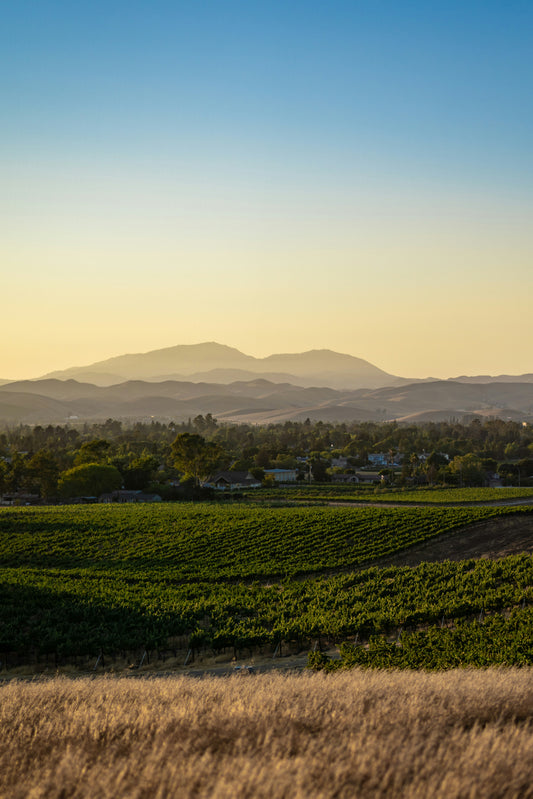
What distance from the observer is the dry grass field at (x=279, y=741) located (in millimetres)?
8125

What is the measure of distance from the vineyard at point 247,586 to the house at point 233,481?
49196mm

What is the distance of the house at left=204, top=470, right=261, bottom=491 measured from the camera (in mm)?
117812

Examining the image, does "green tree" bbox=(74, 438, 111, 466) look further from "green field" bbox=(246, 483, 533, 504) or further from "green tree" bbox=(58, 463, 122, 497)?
"green field" bbox=(246, 483, 533, 504)

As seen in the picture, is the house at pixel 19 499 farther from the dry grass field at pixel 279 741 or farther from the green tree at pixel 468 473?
the dry grass field at pixel 279 741

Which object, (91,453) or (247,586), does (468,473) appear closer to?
(91,453)

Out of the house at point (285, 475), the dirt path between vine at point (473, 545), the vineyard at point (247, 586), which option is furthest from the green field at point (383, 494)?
the dirt path between vine at point (473, 545)

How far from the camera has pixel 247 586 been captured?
131 feet

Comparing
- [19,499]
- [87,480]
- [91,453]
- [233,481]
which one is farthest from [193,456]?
[19,499]

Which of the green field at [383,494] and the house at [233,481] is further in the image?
the house at [233,481]

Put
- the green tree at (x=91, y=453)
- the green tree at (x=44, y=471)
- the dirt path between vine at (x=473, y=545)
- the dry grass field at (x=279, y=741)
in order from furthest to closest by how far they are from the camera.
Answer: the green tree at (x=91, y=453)
the green tree at (x=44, y=471)
the dirt path between vine at (x=473, y=545)
the dry grass field at (x=279, y=741)

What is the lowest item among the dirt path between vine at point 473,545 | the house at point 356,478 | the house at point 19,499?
the house at point 19,499

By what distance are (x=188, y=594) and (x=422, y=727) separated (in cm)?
2684

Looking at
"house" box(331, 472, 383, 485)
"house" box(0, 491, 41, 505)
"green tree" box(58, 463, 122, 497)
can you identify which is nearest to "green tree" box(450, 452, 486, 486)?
"house" box(331, 472, 383, 485)

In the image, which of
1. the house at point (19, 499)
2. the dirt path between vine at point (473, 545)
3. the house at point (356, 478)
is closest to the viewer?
the dirt path between vine at point (473, 545)
